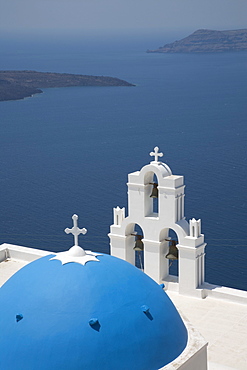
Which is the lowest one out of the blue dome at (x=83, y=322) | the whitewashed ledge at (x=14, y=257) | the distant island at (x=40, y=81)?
the distant island at (x=40, y=81)

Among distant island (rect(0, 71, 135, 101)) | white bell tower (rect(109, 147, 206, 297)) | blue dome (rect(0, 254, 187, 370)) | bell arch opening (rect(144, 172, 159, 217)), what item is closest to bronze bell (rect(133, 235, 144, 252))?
white bell tower (rect(109, 147, 206, 297))

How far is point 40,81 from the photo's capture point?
132 meters

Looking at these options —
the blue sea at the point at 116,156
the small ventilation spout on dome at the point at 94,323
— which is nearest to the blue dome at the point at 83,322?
the small ventilation spout on dome at the point at 94,323

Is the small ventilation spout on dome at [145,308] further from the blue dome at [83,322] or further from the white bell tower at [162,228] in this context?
the white bell tower at [162,228]

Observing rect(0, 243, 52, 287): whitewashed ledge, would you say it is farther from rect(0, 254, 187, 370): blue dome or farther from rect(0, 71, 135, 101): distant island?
rect(0, 71, 135, 101): distant island

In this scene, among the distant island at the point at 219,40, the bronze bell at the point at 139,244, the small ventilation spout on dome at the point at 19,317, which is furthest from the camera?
the distant island at the point at 219,40

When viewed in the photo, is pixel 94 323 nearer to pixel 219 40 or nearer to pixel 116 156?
pixel 116 156

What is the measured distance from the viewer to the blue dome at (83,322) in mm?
11618

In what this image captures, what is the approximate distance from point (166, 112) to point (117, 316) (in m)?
85.6

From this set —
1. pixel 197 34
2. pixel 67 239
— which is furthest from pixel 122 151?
pixel 197 34

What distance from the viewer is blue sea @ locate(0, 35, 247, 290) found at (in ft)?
139

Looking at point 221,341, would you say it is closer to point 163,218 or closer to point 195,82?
point 163,218

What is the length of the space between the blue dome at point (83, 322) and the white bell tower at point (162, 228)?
6.13m

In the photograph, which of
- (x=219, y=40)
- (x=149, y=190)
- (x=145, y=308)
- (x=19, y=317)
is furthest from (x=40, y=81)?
(x=19, y=317)
